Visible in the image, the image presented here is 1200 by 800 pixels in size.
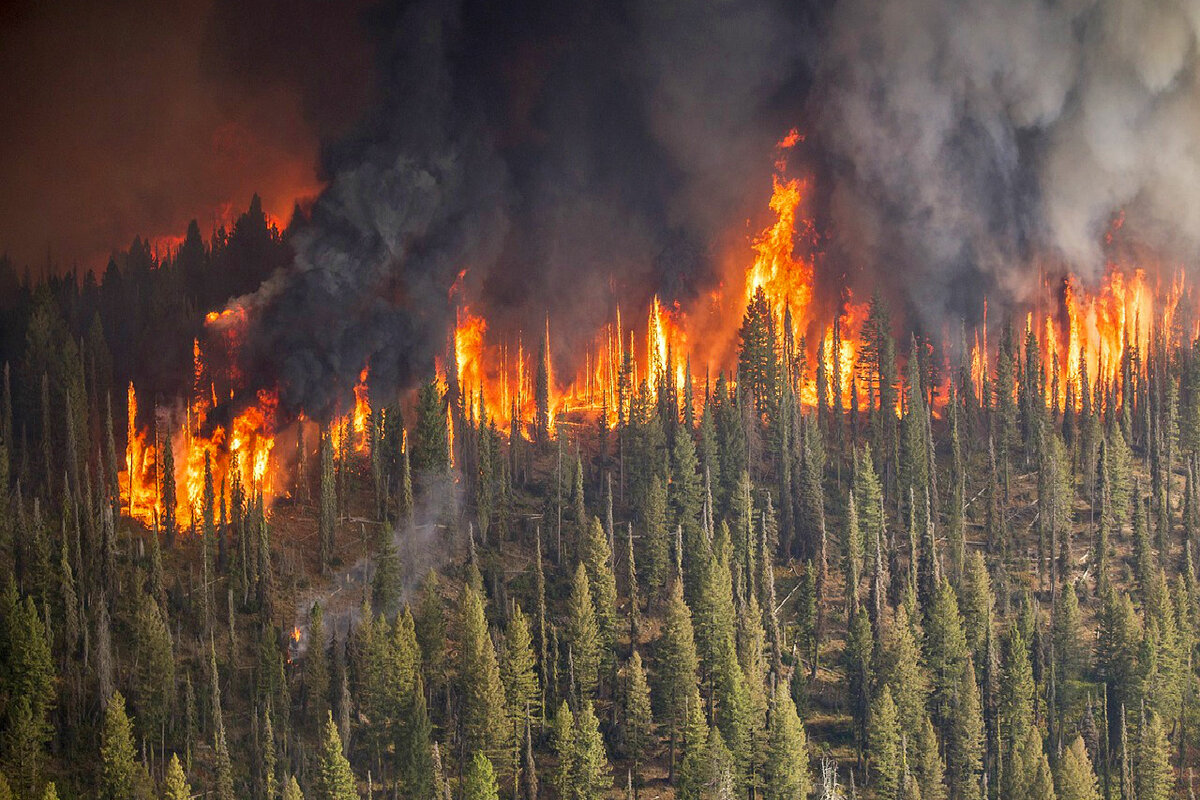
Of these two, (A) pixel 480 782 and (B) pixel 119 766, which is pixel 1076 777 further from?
(B) pixel 119 766

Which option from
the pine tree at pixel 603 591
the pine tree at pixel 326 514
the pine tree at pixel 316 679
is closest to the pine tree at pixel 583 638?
the pine tree at pixel 603 591

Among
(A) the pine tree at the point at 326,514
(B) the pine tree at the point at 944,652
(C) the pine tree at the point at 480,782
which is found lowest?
(C) the pine tree at the point at 480,782

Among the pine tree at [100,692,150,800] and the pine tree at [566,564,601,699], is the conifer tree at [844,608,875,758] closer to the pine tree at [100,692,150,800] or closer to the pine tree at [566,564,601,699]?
the pine tree at [566,564,601,699]

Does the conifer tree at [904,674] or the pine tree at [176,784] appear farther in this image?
the conifer tree at [904,674]

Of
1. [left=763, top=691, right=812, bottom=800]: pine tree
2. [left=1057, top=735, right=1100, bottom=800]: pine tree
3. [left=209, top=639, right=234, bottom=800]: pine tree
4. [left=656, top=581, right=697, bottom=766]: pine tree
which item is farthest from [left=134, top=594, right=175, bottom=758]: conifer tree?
[left=1057, top=735, right=1100, bottom=800]: pine tree

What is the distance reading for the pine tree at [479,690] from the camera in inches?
6324

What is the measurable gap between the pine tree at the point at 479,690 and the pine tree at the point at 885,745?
32.5 meters

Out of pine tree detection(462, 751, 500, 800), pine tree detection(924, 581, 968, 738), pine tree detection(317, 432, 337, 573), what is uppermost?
pine tree detection(317, 432, 337, 573)

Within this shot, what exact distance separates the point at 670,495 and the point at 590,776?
44618 mm

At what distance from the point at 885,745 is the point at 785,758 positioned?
1101cm

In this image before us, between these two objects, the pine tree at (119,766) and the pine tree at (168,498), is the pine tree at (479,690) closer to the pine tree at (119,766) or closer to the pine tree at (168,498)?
the pine tree at (119,766)

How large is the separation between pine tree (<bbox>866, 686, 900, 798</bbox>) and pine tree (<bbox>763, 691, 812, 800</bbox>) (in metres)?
7.46

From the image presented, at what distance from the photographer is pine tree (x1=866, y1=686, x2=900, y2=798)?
548 ft

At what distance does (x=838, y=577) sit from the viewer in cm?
19662
